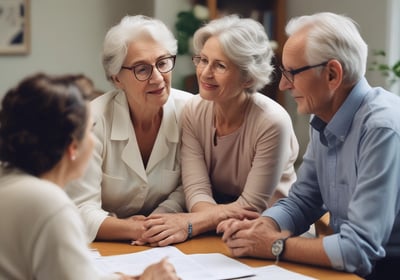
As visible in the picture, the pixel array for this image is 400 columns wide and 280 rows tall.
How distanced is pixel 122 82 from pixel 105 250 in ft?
2.20

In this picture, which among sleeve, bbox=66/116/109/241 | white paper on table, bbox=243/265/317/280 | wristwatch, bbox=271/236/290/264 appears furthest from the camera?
sleeve, bbox=66/116/109/241

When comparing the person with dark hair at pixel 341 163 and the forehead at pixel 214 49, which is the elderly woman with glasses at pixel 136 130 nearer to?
the forehead at pixel 214 49

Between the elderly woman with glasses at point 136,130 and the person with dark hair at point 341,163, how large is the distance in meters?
0.38

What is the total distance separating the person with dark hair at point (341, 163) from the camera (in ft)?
5.40

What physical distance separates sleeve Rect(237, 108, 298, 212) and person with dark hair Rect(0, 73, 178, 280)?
0.97 m

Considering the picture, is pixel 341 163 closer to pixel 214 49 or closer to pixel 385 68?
pixel 214 49

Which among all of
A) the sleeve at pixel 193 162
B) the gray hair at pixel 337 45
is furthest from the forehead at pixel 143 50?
the gray hair at pixel 337 45

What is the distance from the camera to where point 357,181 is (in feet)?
5.59

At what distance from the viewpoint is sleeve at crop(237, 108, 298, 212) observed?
7.06ft

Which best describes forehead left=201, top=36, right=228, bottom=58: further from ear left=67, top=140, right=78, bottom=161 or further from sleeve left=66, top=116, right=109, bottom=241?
ear left=67, top=140, right=78, bottom=161

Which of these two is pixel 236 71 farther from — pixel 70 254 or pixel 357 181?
pixel 70 254

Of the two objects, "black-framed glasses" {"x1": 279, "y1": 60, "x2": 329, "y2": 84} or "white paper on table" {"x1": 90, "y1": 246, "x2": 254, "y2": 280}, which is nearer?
"white paper on table" {"x1": 90, "y1": 246, "x2": 254, "y2": 280}

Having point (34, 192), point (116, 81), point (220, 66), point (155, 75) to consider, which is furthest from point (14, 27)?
point (34, 192)

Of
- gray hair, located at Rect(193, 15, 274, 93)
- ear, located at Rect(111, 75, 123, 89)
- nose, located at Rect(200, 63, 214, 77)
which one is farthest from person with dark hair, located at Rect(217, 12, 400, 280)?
ear, located at Rect(111, 75, 123, 89)
